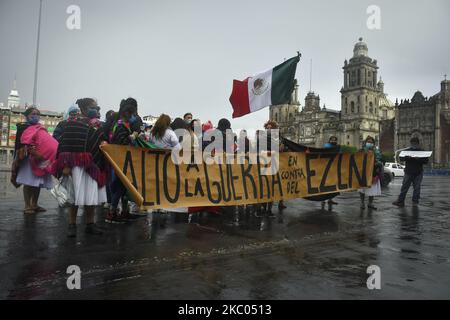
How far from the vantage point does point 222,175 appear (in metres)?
7.01

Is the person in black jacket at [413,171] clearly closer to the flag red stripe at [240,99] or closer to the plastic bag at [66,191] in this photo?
the flag red stripe at [240,99]

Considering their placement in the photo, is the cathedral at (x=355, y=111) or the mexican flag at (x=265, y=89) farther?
the cathedral at (x=355, y=111)

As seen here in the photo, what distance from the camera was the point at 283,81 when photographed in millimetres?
8820

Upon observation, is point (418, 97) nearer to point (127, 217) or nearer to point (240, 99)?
point (240, 99)

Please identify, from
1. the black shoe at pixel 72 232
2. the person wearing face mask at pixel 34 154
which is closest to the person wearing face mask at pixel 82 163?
the black shoe at pixel 72 232

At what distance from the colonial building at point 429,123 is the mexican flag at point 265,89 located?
76.1 meters

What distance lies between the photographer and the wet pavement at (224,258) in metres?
3.50

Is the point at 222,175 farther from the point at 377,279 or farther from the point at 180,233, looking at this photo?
the point at 377,279

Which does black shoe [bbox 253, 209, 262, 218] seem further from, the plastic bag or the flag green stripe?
the plastic bag

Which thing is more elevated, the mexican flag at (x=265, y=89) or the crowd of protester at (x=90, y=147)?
the mexican flag at (x=265, y=89)

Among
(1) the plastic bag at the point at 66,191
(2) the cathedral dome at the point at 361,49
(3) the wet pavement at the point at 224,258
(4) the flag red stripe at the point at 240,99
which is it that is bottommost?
(3) the wet pavement at the point at 224,258

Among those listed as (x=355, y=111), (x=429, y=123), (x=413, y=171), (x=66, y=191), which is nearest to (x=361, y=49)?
(x=355, y=111)

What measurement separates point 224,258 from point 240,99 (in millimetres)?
5540
